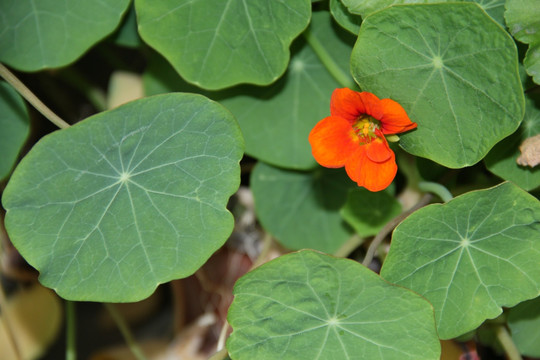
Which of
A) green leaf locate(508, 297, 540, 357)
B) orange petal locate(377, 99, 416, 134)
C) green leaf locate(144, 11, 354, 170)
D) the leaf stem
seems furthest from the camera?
green leaf locate(144, 11, 354, 170)

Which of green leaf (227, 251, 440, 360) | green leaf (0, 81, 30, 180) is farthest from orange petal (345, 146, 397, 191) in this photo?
green leaf (0, 81, 30, 180)

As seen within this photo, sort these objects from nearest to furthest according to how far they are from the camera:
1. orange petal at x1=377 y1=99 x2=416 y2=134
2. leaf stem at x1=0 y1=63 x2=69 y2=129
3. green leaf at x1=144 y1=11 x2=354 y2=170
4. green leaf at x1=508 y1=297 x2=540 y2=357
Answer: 1. orange petal at x1=377 y1=99 x2=416 y2=134
2. leaf stem at x1=0 y1=63 x2=69 y2=129
3. green leaf at x1=508 y1=297 x2=540 y2=357
4. green leaf at x1=144 y1=11 x2=354 y2=170

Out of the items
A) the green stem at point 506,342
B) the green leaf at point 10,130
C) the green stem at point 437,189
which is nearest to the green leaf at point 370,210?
the green stem at point 437,189

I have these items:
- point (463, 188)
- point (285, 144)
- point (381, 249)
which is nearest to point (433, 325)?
point (381, 249)

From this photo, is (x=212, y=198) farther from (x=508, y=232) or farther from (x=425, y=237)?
(x=508, y=232)

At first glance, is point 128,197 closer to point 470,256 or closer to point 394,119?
point 394,119

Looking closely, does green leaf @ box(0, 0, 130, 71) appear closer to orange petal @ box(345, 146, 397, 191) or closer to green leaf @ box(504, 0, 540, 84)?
orange petal @ box(345, 146, 397, 191)

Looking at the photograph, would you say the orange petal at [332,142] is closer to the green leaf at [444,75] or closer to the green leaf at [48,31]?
the green leaf at [444,75]
